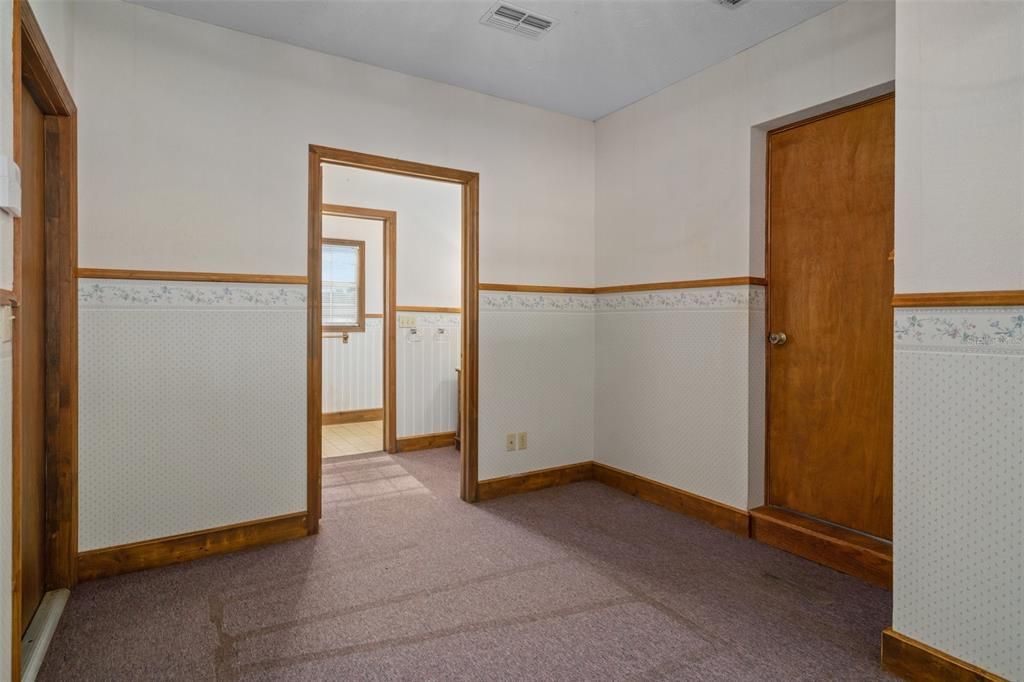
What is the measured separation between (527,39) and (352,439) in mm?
3644

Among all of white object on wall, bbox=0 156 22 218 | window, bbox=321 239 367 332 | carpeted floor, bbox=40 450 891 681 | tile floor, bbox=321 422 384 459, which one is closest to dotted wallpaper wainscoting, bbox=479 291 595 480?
carpeted floor, bbox=40 450 891 681

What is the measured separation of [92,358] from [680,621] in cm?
252

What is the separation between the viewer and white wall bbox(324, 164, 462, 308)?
174 inches

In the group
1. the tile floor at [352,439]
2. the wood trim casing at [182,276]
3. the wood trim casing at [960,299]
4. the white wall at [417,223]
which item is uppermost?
the white wall at [417,223]

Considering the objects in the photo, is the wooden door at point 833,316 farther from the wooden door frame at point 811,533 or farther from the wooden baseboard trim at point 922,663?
the wooden baseboard trim at point 922,663

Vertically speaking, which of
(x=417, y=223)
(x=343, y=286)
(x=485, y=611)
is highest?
(x=417, y=223)

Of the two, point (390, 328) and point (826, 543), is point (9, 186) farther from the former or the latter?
point (390, 328)

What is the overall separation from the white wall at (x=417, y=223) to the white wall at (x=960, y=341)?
3242 mm

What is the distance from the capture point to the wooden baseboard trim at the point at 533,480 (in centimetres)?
329

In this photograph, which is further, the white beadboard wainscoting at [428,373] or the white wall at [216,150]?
the white beadboard wainscoting at [428,373]

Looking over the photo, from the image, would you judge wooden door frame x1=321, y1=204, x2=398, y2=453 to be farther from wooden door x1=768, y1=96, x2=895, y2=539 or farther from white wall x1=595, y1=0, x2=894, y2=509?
wooden door x1=768, y1=96, x2=895, y2=539

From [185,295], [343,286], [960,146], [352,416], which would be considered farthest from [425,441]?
[960,146]

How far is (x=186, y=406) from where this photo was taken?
7.95 feet

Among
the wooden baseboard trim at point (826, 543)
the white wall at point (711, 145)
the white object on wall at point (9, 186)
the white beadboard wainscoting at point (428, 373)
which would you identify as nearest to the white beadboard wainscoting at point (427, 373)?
the white beadboard wainscoting at point (428, 373)
